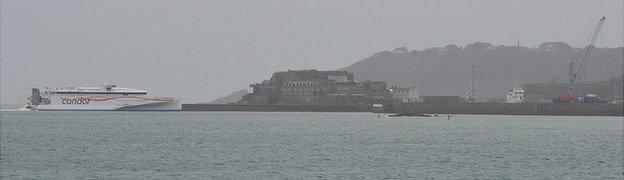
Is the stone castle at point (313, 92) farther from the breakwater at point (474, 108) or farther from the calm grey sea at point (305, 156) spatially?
the calm grey sea at point (305, 156)

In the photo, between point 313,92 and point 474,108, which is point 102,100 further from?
point 474,108

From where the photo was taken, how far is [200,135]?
76562mm

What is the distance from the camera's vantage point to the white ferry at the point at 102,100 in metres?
168

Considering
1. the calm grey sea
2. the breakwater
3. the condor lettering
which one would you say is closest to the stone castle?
the breakwater

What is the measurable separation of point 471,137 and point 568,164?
25.7 meters

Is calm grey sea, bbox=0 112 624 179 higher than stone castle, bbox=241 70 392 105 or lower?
lower

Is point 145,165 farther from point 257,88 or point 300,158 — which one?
point 257,88

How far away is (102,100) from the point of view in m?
169

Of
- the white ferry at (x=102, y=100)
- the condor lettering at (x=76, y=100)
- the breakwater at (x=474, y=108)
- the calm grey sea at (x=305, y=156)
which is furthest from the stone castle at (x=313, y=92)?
the calm grey sea at (x=305, y=156)

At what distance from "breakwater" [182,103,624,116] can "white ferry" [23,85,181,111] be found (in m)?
16.7

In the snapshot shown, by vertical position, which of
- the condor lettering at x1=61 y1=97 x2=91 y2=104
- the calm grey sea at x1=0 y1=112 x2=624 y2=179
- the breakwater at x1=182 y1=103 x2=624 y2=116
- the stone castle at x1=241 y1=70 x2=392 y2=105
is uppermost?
the stone castle at x1=241 y1=70 x2=392 y2=105

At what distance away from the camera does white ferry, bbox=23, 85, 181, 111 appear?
168125 millimetres

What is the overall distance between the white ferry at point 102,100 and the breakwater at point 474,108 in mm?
16672

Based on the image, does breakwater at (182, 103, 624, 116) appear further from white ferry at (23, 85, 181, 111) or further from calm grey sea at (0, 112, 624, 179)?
calm grey sea at (0, 112, 624, 179)
